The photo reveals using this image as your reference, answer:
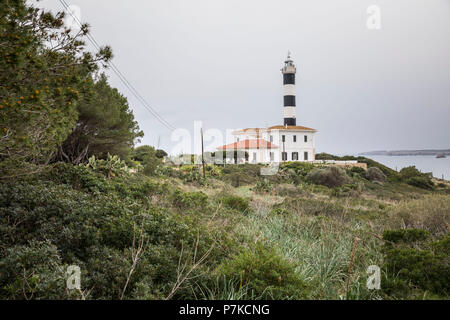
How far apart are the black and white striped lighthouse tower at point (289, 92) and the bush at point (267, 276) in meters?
46.1

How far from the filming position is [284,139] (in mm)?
46750

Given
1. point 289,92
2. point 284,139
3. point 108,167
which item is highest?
point 289,92

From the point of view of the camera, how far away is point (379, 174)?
1446 inches

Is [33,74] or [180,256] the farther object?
[33,74]

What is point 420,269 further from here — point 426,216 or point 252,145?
point 252,145

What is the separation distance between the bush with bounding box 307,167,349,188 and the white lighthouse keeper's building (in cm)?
1572

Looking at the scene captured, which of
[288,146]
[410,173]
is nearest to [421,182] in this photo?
[410,173]

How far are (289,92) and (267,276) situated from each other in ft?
154

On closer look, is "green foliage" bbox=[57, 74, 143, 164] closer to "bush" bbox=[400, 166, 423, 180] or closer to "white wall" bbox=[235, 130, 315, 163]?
"white wall" bbox=[235, 130, 315, 163]

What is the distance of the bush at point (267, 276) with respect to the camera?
12.7ft

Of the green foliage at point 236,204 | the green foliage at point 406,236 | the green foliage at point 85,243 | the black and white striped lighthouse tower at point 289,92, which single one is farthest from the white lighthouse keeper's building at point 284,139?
the green foliage at point 406,236

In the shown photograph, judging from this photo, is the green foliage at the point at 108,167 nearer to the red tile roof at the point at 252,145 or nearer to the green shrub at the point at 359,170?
the green shrub at the point at 359,170
